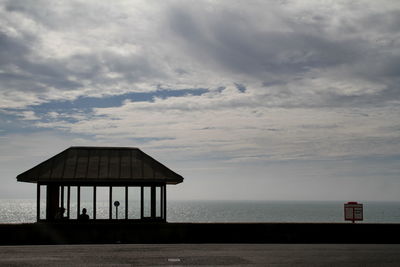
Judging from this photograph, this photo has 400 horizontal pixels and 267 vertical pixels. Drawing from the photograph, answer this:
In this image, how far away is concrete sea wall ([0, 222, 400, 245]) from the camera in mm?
23312

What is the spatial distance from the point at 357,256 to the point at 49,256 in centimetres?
941

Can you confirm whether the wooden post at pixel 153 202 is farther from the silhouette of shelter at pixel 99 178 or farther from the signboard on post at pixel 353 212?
the signboard on post at pixel 353 212

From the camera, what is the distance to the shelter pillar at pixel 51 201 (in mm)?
26172

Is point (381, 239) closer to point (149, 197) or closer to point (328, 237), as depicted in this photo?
point (328, 237)

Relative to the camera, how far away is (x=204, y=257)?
1678 cm

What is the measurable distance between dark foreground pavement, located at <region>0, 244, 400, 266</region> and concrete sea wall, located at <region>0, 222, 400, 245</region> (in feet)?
12.5

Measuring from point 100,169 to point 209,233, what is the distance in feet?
21.7

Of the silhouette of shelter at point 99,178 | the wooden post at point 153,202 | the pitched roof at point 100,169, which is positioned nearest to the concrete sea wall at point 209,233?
the silhouette of shelter at point 99,178

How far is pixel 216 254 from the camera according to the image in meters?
17.8

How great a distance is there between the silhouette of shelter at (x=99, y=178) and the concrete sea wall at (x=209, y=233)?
7.41 feet

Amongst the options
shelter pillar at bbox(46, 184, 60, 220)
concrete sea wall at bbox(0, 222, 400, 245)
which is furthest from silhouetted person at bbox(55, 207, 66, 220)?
concrete sea wall at bbox(0, 222, 400, 245)

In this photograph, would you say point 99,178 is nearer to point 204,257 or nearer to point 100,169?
point 100,169

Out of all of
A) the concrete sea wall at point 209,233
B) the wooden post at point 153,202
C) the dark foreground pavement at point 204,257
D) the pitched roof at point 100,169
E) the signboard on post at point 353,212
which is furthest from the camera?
the wooden post at point 153,202

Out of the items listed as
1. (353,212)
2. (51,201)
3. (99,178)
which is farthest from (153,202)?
(353,212)
